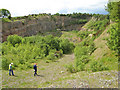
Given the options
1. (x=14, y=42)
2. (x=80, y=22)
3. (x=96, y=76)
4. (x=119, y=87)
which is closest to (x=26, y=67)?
(x=96, y=76)

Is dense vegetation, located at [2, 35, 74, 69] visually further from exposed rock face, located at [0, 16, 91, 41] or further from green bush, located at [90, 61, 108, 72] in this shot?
green bush, located at [90, 61, 108, 72]

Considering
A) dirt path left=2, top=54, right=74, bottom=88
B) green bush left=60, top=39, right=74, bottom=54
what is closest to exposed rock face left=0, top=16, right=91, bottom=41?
green bush left=60, top=39, right=74, bottom=54

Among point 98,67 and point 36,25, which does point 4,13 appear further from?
point 98,67

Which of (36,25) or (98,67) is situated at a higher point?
(36,25)

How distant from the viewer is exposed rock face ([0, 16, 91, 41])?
148ft

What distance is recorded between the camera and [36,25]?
5641 cm

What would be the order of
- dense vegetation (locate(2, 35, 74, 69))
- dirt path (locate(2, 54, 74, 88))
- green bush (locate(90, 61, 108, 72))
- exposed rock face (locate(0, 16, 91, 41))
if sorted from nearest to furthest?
dirt path (locate(2, 54, 74, 88)) < green bush (locate(90, 61, 108, 72)) < dense vegetation (locate(2, 35, 74, 69)) < exposed rock face (locate(0, 16, 91, 41))

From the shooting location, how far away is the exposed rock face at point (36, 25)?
45.1 m

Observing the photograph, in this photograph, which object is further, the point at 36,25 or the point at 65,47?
the point at 36,25

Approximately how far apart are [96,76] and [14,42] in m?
32.9

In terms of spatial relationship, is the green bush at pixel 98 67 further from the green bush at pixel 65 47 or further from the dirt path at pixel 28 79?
the green bush at pixel 65 47

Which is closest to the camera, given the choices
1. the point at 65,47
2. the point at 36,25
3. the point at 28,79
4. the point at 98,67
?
the point at 98,67

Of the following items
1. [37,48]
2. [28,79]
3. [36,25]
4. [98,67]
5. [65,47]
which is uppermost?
[36,25]

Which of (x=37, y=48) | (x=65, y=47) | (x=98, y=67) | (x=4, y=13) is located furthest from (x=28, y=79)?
(x=4, y=13)
